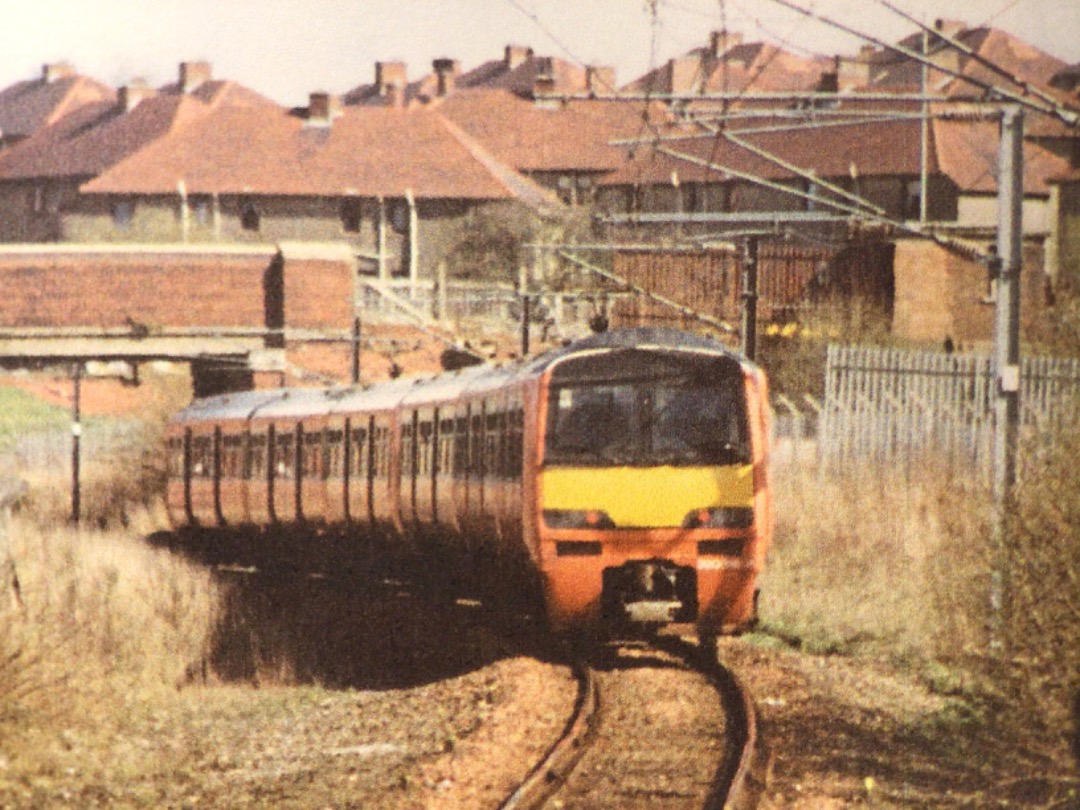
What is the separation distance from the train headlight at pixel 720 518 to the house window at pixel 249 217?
5799cm

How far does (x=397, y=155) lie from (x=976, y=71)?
21.8 m

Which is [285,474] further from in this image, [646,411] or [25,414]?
[25,414]

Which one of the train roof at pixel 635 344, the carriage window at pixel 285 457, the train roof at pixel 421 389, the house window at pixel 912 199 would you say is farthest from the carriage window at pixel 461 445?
the house window at pixel 912 199

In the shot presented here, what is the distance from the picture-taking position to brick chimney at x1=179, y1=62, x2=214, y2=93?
284 feet

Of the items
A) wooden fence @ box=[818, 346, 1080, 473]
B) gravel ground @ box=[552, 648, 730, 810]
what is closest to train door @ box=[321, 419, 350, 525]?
wooden fence @ box=[818, 346, 1080, 473]

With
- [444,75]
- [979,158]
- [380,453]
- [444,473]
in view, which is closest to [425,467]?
[444,473]

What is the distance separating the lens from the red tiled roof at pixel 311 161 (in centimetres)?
7006

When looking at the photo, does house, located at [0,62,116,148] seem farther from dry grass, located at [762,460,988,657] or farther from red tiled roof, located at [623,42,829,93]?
dry grass, located at [762,460,988,657]

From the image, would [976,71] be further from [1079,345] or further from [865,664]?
[865,664]

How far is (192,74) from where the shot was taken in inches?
3418

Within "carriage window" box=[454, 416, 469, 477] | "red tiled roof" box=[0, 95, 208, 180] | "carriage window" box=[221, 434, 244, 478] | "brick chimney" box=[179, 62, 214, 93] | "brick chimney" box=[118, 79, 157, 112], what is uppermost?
"brick chimney" box=[179, 62, 214, 93]

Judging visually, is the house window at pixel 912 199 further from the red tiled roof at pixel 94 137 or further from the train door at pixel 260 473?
the train door at pixel 260 473

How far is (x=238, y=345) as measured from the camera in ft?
136

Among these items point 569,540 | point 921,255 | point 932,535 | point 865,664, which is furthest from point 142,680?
point 921,255
